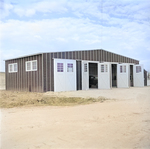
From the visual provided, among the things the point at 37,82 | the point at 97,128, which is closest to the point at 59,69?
the point at 37,82

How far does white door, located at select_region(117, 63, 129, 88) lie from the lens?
680 inches

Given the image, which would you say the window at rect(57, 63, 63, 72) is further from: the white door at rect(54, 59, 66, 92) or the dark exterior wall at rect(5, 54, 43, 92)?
the dark exterior wall at rect(5, 54, 43, 92)

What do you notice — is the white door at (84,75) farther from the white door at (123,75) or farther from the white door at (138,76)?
the white door at (138,76)

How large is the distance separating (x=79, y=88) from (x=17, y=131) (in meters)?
11.0

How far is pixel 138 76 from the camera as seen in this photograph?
1900 cm

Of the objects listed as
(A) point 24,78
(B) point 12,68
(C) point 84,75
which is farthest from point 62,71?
(B) point 12,68

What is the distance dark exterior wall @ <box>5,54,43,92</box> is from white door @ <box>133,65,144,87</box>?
9.88 m

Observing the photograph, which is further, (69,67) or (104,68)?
(104,68)

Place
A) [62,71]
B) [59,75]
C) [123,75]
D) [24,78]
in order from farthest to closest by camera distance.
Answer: [123,75], [24,78], [62,71], [59,75]

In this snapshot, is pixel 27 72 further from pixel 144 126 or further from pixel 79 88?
pixel 144 126

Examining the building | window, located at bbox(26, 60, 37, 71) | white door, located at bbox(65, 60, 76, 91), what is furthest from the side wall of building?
window, located at bbox(26, 60, 37, 71)

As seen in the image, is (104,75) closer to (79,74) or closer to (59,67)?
(79,74)

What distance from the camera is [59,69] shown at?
1398cm

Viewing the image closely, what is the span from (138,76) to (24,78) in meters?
10.6
